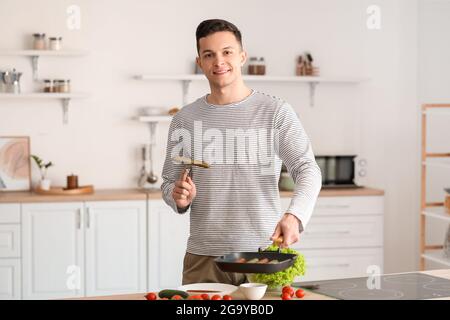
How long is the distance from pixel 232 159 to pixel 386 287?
699 millimetres

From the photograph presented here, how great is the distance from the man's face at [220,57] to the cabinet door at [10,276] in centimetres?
269

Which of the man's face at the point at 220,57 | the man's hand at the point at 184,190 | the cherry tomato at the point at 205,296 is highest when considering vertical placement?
the man's face at the point at 220,57

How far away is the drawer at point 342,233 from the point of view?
5359mm

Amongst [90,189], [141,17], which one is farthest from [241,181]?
[141,17]

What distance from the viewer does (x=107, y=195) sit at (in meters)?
5.08

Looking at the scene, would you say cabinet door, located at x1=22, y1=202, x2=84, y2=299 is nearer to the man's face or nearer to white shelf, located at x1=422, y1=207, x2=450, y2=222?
white shelf, located at x1=422, y1=207, x2=450, y2=222

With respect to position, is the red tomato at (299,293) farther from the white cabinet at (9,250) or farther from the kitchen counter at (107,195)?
the white cabinet at (9,250)

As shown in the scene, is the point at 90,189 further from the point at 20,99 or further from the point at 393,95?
the point at 393,95

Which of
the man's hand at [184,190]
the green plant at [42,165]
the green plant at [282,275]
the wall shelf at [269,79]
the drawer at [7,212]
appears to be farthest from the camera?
the wall shelf at [269,79]

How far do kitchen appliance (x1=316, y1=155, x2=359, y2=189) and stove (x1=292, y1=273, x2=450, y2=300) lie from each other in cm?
266

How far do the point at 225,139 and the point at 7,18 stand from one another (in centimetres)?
314

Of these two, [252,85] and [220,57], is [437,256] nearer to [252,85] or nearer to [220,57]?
[252,85]

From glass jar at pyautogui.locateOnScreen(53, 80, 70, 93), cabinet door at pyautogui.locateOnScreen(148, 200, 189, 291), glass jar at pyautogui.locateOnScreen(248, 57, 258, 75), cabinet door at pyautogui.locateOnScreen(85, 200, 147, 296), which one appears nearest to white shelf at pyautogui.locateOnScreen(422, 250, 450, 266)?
cabinet door at pyautogui.locateOnScreen(148, 200, 189, 291)

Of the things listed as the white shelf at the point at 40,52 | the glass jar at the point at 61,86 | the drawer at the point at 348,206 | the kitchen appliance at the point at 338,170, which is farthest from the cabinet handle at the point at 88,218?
the kitchen appliance at the point at 338,170
